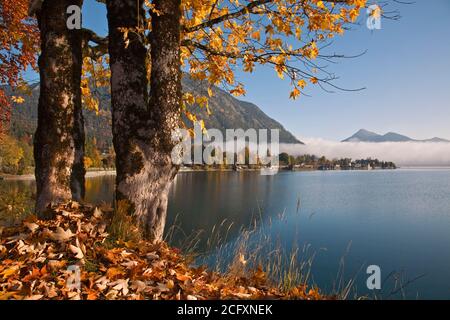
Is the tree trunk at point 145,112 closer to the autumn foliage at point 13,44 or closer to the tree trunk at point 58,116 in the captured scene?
the tree trunk at point 58,116

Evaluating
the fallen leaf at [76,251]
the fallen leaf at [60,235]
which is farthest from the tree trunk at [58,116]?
the fallen leaf at [76,251]

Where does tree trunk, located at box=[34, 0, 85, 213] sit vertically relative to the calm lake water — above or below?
above

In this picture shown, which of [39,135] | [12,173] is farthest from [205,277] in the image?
[12,173]

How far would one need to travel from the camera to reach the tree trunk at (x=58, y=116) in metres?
5.66

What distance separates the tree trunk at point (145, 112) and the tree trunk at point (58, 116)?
32.3 inches

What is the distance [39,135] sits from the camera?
5.75 meters

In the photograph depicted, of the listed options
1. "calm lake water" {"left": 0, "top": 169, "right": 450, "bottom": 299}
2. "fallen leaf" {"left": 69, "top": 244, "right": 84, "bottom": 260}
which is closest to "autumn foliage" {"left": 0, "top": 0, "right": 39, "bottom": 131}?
"calm lake water" {"left": 0, "top": 169, "right": 450, "bottom": 299}

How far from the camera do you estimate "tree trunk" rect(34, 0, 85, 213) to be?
5660mm

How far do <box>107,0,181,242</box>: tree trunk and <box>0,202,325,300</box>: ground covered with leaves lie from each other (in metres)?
0.73

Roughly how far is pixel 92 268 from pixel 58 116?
2.93 meters

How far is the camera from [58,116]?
5.74 m

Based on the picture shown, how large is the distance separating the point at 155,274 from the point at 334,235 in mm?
31278

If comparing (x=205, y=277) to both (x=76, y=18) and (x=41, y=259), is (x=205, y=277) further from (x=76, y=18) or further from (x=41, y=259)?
(x=76, y=18)

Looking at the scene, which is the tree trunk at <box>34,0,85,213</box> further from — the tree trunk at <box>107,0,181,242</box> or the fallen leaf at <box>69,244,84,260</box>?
the fallen leaf at <box>69,244,84,260</box>
